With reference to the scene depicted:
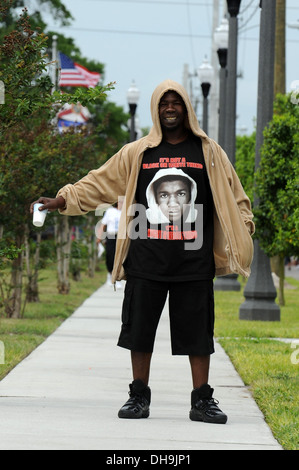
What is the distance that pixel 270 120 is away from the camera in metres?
14.9

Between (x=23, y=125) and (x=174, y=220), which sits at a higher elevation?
(x=23, y=125)

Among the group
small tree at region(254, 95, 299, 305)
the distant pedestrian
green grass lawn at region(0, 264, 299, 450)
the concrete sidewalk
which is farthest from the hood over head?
the distant pedestrian

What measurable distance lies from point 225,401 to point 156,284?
1.31 meters

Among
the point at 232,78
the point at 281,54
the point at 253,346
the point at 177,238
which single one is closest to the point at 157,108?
the point at 177,238

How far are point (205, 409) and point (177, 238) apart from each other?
1.04 metres

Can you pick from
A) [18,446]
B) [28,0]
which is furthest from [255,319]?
[28,0]

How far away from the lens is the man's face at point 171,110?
6.55m

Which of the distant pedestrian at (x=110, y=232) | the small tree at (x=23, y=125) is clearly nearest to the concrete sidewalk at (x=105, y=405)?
the small tree at (x=23, y=125)

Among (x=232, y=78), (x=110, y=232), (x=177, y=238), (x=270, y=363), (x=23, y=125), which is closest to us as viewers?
(x=177, y=238)

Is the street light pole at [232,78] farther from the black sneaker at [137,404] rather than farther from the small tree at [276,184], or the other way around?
the black sneaker at [137,404]

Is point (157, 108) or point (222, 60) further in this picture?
point (222, 60)

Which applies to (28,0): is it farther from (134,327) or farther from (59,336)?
(134,327)

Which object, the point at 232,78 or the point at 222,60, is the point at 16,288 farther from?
the point at 222,60

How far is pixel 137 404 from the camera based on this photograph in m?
6.59
